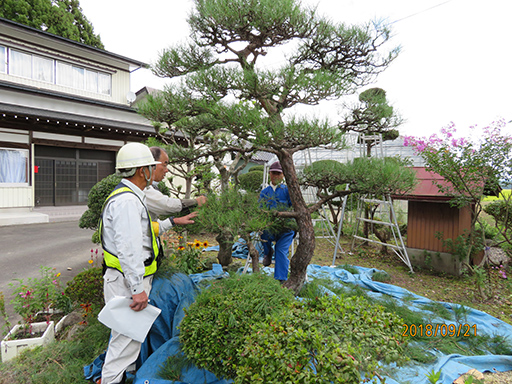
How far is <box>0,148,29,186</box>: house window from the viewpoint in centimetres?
912

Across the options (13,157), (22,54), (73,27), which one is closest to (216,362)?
(13,157)

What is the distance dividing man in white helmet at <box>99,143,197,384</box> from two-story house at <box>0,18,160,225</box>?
8914mm

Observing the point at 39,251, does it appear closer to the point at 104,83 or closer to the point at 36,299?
the point at 36,299

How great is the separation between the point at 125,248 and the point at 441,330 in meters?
3.09

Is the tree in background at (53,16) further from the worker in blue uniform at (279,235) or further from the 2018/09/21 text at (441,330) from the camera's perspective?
the 2018/09/21 text at (441,330)

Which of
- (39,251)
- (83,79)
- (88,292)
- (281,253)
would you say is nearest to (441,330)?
(281,253)

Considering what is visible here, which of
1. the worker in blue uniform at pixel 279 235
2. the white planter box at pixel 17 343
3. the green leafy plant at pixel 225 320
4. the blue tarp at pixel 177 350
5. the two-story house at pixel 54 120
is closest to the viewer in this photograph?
the green leafy plant at pixel 225 320

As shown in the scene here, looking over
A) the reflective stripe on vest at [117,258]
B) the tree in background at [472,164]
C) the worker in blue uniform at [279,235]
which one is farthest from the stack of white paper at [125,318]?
the tree in background at [472,164]

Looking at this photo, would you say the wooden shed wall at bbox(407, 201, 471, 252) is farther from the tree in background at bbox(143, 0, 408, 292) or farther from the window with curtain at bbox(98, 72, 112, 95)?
the window with curtain at bbox(98, 72, 112, 95)

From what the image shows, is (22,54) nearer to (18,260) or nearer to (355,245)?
(18,260)

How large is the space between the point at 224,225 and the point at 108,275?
1.09m

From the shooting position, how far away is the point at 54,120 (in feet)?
29.5

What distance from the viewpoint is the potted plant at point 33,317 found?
2.36 meters

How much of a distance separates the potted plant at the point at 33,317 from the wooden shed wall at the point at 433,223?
5626mm
